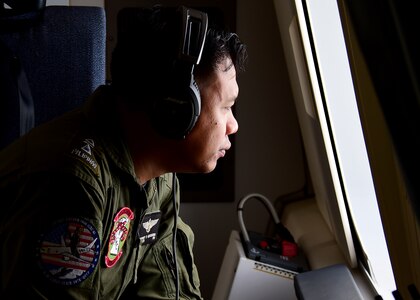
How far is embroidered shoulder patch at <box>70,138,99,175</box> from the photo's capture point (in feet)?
2.98

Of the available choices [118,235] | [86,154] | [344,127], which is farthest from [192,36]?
[344,127]

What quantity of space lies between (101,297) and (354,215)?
2.78 feet

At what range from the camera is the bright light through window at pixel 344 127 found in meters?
1.46

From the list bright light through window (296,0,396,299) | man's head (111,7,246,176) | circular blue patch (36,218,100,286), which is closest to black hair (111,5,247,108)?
man's head (111,7,246,176)

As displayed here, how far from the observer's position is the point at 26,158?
896 mm

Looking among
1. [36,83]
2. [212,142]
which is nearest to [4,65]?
[36,83]

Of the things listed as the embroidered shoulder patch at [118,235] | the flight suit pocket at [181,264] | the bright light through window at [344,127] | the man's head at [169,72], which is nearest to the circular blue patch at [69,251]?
the embroidered shoulder patch at [118,235]

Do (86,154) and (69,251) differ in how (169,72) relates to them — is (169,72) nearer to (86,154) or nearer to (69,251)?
(86,154)

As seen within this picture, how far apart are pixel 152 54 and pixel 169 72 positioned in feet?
0.21

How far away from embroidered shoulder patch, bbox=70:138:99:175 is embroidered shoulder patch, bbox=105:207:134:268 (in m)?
0.12

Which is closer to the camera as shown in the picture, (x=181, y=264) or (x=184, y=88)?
(x=184, y=88)

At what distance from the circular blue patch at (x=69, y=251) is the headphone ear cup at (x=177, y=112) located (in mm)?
200

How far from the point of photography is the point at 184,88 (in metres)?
0.93

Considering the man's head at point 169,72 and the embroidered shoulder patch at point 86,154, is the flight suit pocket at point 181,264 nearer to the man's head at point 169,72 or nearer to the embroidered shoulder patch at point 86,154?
the man's head at point 169,72
